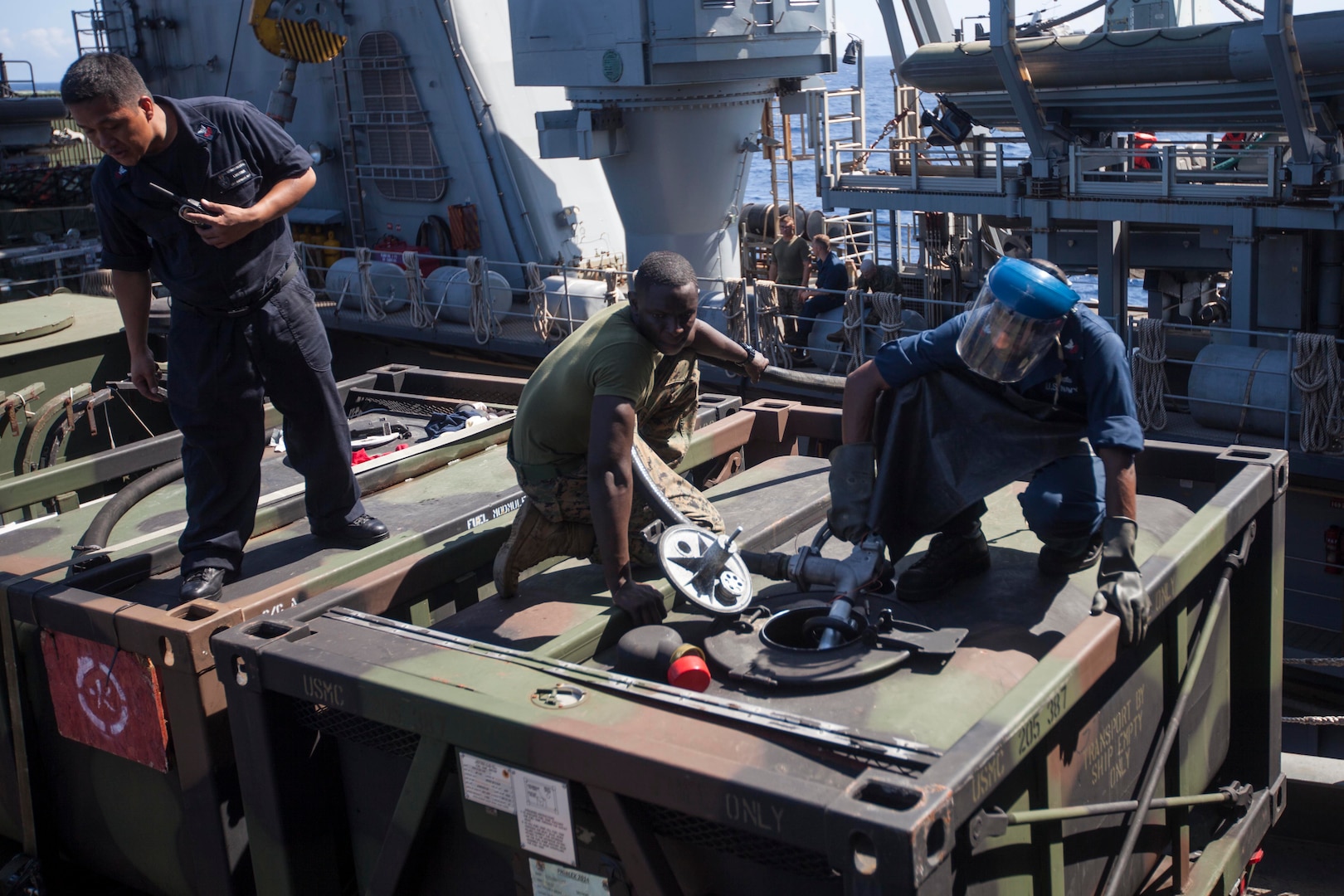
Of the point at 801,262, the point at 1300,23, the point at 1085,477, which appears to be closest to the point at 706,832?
the point at 1085,477

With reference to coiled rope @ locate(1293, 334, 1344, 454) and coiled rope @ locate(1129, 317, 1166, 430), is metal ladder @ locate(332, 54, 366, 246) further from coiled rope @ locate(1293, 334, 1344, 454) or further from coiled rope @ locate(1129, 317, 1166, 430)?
coiled rope @ locate(1293, 334, 1344, 454)

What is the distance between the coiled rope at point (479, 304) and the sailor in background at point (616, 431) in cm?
998

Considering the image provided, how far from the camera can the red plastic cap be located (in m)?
3.12

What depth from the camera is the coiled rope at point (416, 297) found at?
1479 centimetres

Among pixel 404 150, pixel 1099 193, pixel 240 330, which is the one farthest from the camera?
pixel 404 150

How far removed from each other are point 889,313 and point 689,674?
8.88 metres

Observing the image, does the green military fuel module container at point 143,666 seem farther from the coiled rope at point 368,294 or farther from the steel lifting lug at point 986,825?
the coiled rope at point 368,294

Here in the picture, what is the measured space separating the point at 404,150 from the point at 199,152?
1330 cm

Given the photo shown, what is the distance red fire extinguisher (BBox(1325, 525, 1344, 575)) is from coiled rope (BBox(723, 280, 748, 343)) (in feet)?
18.5

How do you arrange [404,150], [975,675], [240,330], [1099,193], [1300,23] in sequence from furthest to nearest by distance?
1. [404,150]
2. [1099,193]
3. [1300,23]
4. [240,330]
5. [975,675]

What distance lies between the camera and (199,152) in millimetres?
3832

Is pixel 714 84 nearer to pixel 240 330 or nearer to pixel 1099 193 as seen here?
pixel 1099 193

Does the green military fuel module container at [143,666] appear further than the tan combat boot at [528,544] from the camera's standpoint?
No

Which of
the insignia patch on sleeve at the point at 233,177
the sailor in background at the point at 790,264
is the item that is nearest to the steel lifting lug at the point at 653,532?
the insignia patch on sleeve at the point at 233,177
